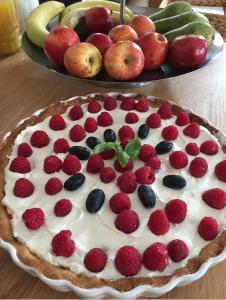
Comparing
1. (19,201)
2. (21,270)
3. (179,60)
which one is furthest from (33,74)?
(21,270)

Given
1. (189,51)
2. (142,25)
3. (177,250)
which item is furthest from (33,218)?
(142,25)

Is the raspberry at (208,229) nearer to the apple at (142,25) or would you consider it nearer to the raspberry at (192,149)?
the raspberry at (192,149)

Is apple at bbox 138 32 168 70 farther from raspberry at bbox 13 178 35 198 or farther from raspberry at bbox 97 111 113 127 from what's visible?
raspberry at bbox 13 178 35 198

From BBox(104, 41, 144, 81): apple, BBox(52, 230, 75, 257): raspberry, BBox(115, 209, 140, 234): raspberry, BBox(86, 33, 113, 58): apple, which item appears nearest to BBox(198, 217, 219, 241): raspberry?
BBox(115, 209, 140, 234): raspberry

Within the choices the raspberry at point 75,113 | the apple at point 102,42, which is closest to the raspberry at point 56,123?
the raspberry at point 75,113

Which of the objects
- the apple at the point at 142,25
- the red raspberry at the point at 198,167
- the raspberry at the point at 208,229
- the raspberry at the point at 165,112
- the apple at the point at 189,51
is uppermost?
the apple at the point at 142,25

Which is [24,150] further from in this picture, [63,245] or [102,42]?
[102,42]
